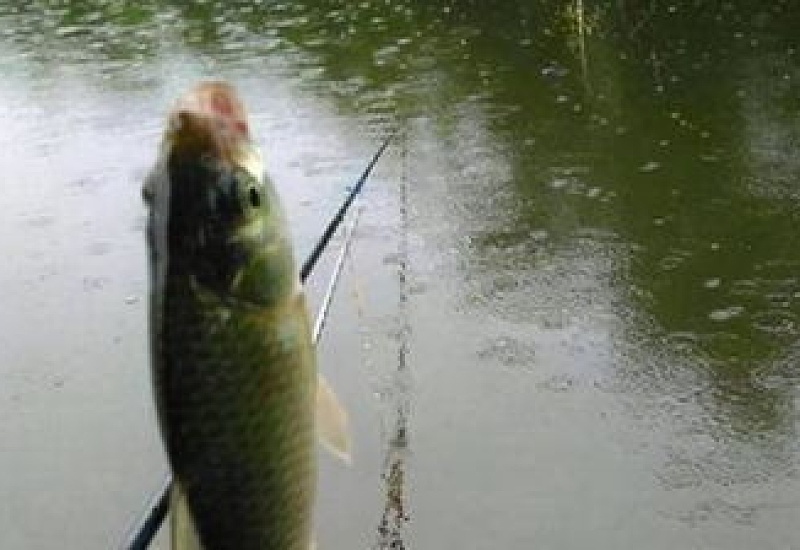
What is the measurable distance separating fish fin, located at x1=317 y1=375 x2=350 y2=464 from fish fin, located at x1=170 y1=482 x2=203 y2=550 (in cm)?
11

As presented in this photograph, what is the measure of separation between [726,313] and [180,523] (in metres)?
6.35

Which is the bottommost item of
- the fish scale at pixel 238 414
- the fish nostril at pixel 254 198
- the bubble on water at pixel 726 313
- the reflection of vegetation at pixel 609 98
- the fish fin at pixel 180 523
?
the reflection of vegetation at pixel 609 98

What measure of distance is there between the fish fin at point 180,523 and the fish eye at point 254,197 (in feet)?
0.71

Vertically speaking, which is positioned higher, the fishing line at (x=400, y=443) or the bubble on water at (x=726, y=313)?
the fishing line at (x=400, y=443)

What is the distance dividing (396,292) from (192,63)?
8.04 meters

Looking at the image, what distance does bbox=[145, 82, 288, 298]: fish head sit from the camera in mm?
899

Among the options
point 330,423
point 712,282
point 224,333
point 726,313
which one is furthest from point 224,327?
point 712,282

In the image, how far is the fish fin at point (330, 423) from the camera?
1036 millimetres

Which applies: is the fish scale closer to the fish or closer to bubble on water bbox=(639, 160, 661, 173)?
the fish

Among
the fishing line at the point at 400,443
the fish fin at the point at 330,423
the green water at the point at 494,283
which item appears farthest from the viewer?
the green water at the point at 494,283

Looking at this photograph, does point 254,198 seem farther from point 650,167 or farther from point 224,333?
point 650,167

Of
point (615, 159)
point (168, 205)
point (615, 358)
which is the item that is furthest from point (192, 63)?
point (168, 205)

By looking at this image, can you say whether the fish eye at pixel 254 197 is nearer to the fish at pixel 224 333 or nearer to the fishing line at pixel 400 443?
the fish at pixel 224 333

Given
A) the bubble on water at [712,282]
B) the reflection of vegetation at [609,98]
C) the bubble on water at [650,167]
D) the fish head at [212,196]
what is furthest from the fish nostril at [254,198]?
the bubble on water at [650,167]
